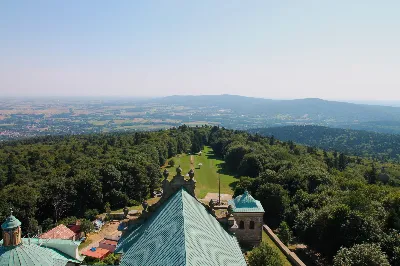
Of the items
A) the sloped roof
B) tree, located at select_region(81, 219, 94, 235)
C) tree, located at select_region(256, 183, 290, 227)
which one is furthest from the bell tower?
tree, located at select_region(256, 183, 290, 227)

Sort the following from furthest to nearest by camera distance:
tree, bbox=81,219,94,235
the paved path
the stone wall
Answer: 1. the paved path
2. tree, bbox=81,219,94,235
3. the stone wall

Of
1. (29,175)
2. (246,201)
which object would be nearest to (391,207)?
(246,201)

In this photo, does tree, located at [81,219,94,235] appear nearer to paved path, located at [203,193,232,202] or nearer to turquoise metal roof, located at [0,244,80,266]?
paved path, located at [203,193,232,202]

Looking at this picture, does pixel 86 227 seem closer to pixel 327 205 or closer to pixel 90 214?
pixel 90 214

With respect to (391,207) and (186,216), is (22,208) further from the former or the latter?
(391,207)

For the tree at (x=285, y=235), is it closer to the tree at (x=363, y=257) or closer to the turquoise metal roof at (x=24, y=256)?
the tree at (x=363, y=257)

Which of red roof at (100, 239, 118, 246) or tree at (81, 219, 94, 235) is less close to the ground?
red roof at (100, 239, 118, 246)

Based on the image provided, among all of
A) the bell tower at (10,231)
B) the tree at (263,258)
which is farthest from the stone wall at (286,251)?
the bell tower at (10,231)

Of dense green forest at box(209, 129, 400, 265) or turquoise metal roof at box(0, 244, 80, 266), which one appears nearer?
turquoise metal roof at box(0, 244, 80, 266)
